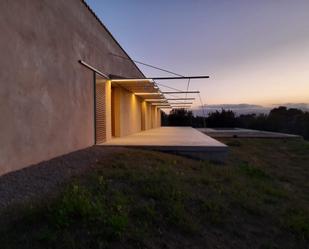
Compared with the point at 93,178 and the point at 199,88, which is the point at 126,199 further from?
the point at 199,88

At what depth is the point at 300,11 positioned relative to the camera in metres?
10.1

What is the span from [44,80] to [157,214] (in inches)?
128

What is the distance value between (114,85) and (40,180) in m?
8.11

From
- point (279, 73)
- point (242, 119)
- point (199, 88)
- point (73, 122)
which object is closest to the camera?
point (73, 122)

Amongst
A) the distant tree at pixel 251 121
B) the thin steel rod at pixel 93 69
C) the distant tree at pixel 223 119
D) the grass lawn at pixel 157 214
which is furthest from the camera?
the distant tree at pixel 223 119

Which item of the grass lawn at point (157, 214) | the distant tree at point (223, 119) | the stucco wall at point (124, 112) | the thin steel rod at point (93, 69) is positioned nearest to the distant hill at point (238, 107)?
the distant tree at point (223, 119)

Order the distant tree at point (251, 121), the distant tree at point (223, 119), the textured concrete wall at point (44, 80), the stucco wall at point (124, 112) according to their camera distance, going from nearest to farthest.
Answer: the textured concrete wall at point (44, 80), the stucco wall at point (124, 112), the distant tree at point (251, 121), the distant tree at point (223, 119)

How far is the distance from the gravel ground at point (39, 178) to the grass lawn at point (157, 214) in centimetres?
25

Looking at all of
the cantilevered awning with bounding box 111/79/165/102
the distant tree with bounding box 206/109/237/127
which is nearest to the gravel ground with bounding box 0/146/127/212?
the cantilevered awning with bounding box 111/79/165/102

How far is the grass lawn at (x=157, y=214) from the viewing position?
2537mm

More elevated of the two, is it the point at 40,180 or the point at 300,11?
the point at 300,11

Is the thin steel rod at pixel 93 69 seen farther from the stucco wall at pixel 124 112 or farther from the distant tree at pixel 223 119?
the distant tree at pixel 223 119

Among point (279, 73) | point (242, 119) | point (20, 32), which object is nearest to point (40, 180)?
point (20, 32)

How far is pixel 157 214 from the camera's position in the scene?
10.1 feet
